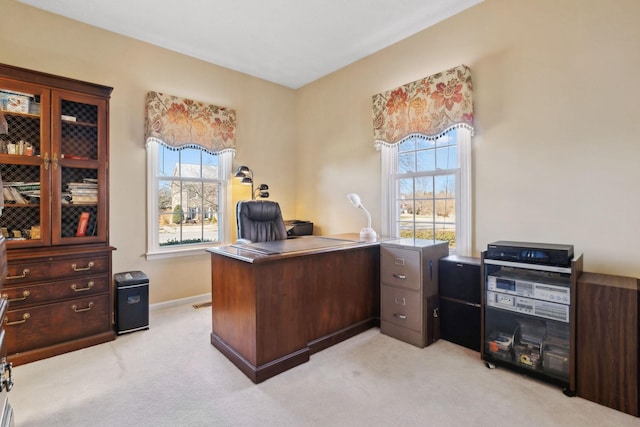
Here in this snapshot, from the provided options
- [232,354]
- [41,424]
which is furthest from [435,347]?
[41,424]

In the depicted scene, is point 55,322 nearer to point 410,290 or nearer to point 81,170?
point 81,170

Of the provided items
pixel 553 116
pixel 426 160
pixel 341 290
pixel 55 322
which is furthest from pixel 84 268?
pixel 553 116

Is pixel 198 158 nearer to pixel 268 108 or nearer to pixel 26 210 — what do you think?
pixel 268 108

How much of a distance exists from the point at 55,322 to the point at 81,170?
1317 millimetres

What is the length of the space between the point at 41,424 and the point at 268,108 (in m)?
3.98

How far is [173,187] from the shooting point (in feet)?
12.3

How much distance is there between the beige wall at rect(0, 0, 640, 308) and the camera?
224 cm

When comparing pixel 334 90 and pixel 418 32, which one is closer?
pixel 418 32

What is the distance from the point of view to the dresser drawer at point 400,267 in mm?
2658

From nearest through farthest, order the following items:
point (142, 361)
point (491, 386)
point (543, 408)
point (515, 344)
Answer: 1. point (543, 408)
2. point (491, 386)
3. point (515, 344)
4. point (142, 361)

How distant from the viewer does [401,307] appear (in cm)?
276

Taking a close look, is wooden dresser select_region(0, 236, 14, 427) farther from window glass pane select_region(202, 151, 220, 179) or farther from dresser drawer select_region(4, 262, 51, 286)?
window glass pane select_region(202, 151, 220, 179)

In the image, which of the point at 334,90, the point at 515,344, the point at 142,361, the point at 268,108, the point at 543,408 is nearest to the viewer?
the point at 543,408

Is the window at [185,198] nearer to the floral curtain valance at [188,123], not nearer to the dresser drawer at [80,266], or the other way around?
the floral curtain valance at [188,123]
